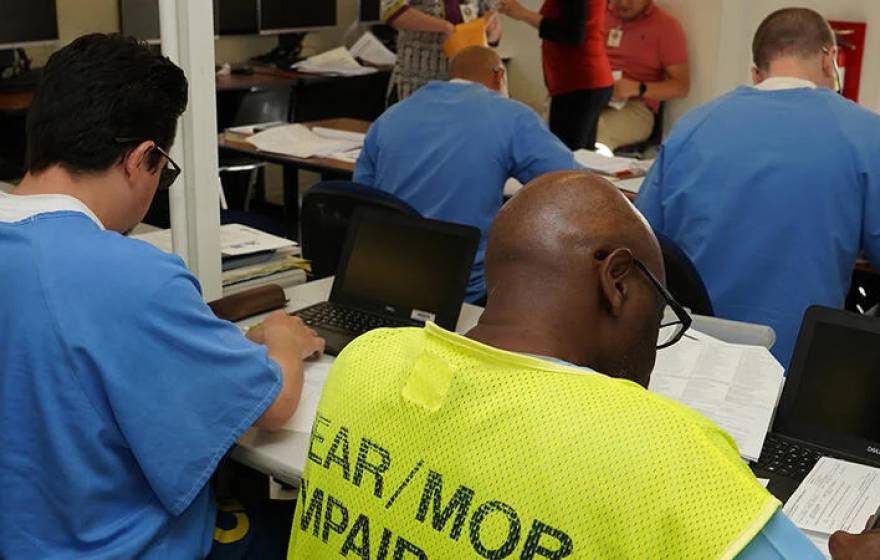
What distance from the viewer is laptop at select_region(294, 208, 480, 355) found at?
2.29m

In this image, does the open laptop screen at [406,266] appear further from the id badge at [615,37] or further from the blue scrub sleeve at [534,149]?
the id badge at [615,37]

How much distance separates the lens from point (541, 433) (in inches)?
43.2

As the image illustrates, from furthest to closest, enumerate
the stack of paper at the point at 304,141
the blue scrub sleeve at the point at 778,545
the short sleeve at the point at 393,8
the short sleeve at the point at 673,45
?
the short sleeve at the point at 673,45
the short sleeve at the point at 393,8
the stack of paper at the point at 304,141
the blue scrub sleeve at the point at 778,545

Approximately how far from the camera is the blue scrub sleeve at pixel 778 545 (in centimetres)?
104

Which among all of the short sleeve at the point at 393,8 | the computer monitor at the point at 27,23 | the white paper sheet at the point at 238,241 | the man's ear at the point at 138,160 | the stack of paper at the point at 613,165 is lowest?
the stack of paper at the point at 613,165

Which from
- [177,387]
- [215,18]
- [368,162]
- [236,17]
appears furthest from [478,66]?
[236,17]

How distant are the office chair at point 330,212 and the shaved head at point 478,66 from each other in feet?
2.08

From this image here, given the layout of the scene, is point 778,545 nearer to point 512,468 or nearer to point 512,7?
point 512,468

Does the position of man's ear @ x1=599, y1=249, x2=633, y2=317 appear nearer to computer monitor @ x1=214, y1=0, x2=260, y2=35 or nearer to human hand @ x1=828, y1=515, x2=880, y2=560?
human hand @ x1=828, y1=515, x2=880, y2=560

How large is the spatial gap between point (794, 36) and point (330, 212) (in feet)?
4.29

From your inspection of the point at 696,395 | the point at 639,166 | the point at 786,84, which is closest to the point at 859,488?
the point at 696,395

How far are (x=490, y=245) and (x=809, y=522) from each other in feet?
2.10

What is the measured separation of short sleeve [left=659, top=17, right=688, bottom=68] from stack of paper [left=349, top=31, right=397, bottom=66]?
1695mm

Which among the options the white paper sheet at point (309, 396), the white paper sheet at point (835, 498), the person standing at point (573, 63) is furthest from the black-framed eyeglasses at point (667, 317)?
the person standing at point (573, 63)
